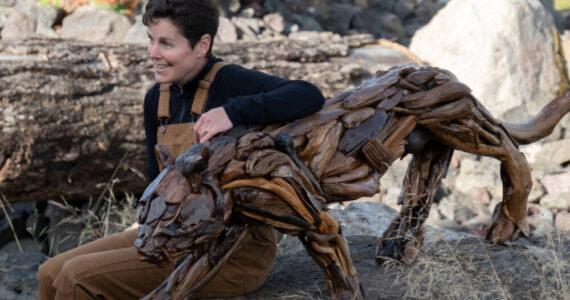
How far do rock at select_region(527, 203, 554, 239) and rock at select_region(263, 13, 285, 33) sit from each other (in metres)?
4.84

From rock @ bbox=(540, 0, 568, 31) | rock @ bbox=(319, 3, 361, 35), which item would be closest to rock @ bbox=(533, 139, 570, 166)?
rock @ bbox=(319, 3, 361, 35)

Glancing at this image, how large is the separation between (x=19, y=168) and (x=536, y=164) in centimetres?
491

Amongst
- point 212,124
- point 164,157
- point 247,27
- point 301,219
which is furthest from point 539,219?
point 247,27

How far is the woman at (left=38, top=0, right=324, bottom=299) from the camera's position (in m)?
2.72

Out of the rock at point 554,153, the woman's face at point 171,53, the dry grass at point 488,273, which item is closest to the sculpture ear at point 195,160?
the woman's face at point 171,53

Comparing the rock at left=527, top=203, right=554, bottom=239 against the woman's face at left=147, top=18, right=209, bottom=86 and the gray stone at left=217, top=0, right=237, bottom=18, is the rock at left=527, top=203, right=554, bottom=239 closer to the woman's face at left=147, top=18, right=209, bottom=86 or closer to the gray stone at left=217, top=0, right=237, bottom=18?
the woman's face at left=147, top=18, right=209, bottom=86

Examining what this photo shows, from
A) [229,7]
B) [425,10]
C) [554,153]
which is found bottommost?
[425,10]

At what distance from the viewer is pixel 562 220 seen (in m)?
5.54

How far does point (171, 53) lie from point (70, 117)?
2.53 m

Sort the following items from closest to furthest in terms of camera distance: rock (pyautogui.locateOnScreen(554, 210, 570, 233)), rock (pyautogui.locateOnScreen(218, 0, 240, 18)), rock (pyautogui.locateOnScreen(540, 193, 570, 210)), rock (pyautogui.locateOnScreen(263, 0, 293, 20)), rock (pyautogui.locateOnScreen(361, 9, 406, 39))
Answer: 1. rock (pyautogui.locateOnScreen(554, 210, 570, 233))
2. rock (pyautogui.locateOnScreen(540, 193, 570, 210))
3. rock (pyautogui.locateOnScreen(218, 0, 240, 18))
4. rock (pyautogui.locateOnScreen(263, 0, 293, 20))
5. rock (pyautogui.locateOnScreen(361, 9, 406, 39))

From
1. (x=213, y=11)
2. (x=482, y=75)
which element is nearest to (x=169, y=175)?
(x=213, y=11)

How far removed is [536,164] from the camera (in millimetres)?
6457

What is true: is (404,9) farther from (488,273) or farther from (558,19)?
(488,273)

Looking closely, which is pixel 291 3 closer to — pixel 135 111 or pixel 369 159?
pixel 135 111
